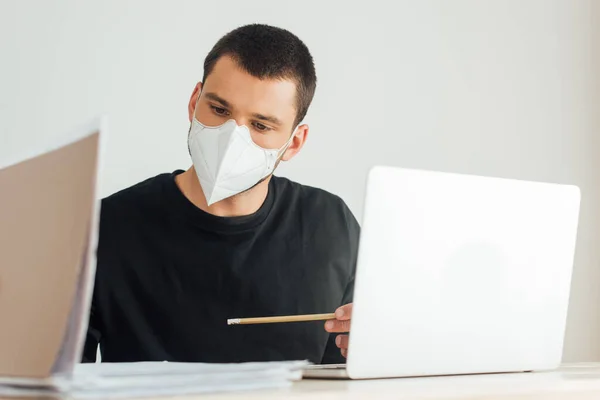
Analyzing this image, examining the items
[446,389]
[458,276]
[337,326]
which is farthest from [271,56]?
[446,389]

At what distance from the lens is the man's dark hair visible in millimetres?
1641

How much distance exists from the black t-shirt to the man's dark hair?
0.82ft

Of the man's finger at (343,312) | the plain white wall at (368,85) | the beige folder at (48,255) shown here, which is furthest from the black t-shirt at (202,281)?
the beige folder at (48,255)

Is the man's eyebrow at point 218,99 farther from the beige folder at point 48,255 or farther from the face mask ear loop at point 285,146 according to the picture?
the beige folder at point 48,255

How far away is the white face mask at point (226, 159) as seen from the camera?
1491 millimetres

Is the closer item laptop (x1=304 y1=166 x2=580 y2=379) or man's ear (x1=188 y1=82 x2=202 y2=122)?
laptop (x1=304 y1=166 x2=580 y2=379)

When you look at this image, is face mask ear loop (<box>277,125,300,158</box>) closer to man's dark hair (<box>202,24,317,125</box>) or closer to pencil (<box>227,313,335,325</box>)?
man's dark hair (<box>202,24,317,125</box>)

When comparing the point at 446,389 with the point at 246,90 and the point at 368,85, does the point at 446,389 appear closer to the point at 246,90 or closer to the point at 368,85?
the point at 246,90

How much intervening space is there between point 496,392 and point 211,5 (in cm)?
134

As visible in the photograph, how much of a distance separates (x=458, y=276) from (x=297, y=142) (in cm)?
98

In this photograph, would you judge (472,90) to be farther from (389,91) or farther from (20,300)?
(20,300)

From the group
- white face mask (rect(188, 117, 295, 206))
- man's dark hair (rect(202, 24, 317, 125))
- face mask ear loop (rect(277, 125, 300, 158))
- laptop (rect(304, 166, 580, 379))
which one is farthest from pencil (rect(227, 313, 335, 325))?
man's dark hair (rect(202, 24, 317, 125))

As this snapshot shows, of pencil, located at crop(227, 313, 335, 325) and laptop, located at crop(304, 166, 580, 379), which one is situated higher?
laptop, located at crop(304, 166, 580, 379)

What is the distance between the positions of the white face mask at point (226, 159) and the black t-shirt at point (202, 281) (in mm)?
94
